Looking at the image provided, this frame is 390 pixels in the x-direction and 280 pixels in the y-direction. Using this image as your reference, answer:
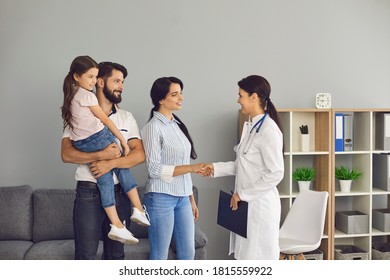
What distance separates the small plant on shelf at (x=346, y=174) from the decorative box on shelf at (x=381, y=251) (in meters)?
0.46

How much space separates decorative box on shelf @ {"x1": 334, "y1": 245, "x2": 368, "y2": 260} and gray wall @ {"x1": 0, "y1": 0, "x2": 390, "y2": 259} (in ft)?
2.25

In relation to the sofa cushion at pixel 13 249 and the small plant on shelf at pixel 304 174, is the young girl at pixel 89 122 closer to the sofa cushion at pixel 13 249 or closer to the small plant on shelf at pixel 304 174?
the sofa cushion at pixel 13 249

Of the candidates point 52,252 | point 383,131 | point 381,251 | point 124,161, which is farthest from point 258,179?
point 381,251

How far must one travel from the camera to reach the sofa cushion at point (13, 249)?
271cm

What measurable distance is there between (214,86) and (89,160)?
1.39 m

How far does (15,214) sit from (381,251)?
2188mm

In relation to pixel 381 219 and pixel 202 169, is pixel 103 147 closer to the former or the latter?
pixel 202 169

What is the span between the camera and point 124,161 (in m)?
2.16

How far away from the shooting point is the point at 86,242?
2.11 m

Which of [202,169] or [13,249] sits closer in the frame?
[202,169]

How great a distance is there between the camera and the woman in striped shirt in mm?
2205

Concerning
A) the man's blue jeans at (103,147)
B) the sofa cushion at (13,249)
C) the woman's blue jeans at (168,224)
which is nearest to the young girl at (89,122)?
the man's blue jeans at (103,147)

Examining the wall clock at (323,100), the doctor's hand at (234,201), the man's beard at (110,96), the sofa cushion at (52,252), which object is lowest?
the sofa cushion at (52,252)
